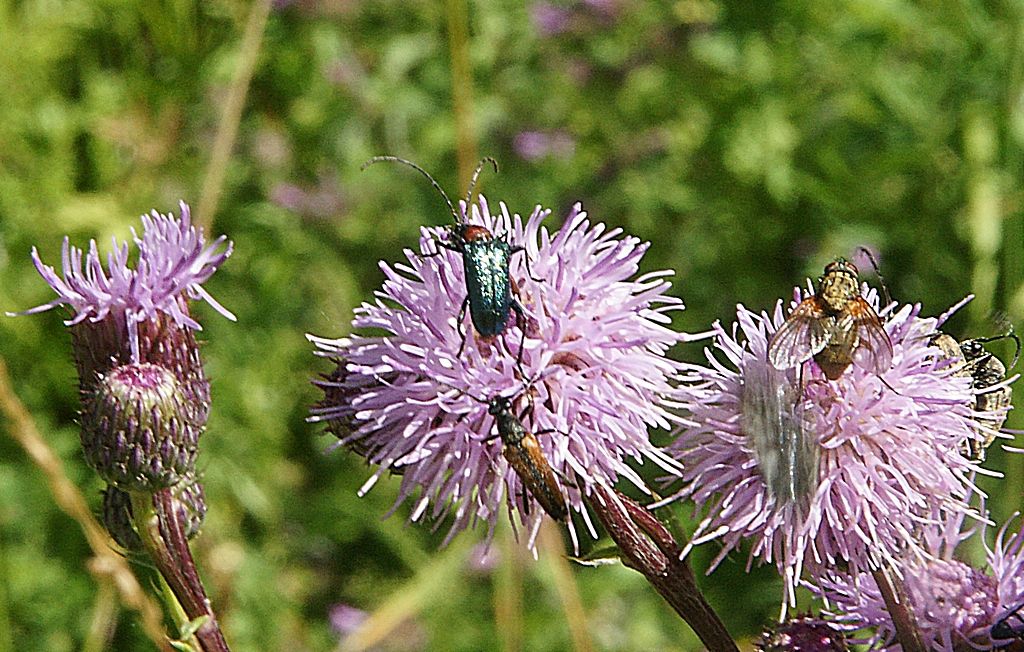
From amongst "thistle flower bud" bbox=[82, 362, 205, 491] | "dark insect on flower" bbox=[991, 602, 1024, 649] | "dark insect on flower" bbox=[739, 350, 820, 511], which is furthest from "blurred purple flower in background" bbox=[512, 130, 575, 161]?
"dark insect on flower" bbox=[991, 602, 1024, 649]

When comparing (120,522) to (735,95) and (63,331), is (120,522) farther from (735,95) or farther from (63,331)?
(735,95)

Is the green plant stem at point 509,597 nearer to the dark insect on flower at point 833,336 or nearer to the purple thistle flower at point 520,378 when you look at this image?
the purple thistle flower at point 520,378

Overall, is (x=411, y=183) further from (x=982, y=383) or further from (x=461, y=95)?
(x=982, y=383)

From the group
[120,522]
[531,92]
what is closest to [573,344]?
[120,522]

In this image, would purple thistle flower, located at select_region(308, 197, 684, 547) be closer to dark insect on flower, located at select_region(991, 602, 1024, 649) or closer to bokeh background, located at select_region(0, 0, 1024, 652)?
dark insect on flower, located at select_region(991, 602, 1024, 649)

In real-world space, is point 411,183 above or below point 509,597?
above

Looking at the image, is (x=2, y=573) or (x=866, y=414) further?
(x=2, y=573)

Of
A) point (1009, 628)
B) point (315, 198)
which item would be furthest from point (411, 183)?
point (1009, 628)
